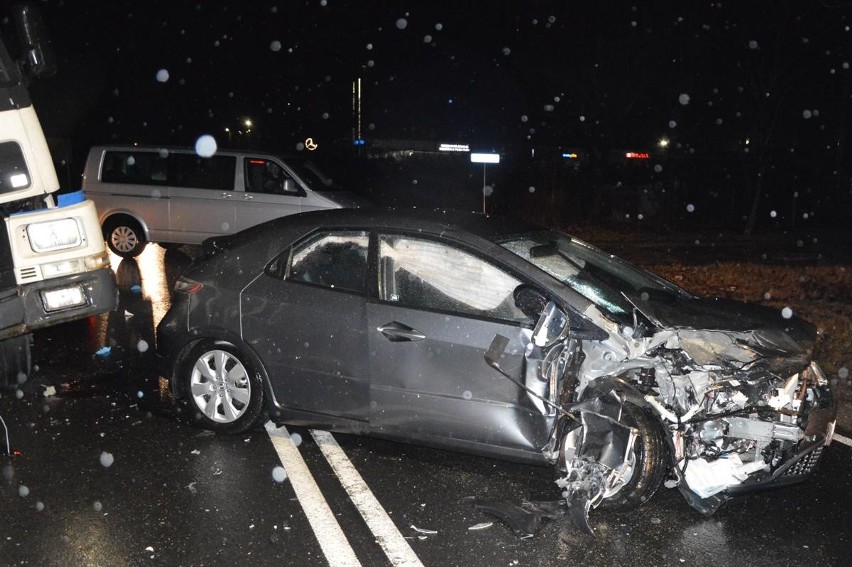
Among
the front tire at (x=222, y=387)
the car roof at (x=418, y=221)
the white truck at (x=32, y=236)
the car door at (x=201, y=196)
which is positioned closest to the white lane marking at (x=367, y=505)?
the front tire at (x=222, y=387)

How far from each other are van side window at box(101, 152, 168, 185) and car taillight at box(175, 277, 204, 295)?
9192mm

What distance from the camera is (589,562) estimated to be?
13.2 ft

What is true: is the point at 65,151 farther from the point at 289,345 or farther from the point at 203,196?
the point at 289,345

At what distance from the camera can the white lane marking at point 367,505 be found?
406 centimetres

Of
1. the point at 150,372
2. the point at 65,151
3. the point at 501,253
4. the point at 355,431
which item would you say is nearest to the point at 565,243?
the point at 501,253

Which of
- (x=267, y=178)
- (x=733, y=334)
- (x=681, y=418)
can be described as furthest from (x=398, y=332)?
(x=267, y=178)

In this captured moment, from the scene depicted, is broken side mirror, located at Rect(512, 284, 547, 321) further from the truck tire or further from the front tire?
the truck tire

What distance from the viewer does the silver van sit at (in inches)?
557

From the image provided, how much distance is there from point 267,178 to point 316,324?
9397 mm

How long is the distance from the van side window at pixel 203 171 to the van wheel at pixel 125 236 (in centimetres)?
104

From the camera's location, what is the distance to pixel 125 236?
14.7 meters

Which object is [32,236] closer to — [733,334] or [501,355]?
[501,355]

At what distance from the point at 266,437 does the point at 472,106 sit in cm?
4110

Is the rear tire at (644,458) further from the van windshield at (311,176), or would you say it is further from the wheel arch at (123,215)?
the wheel arch at (123,215)
